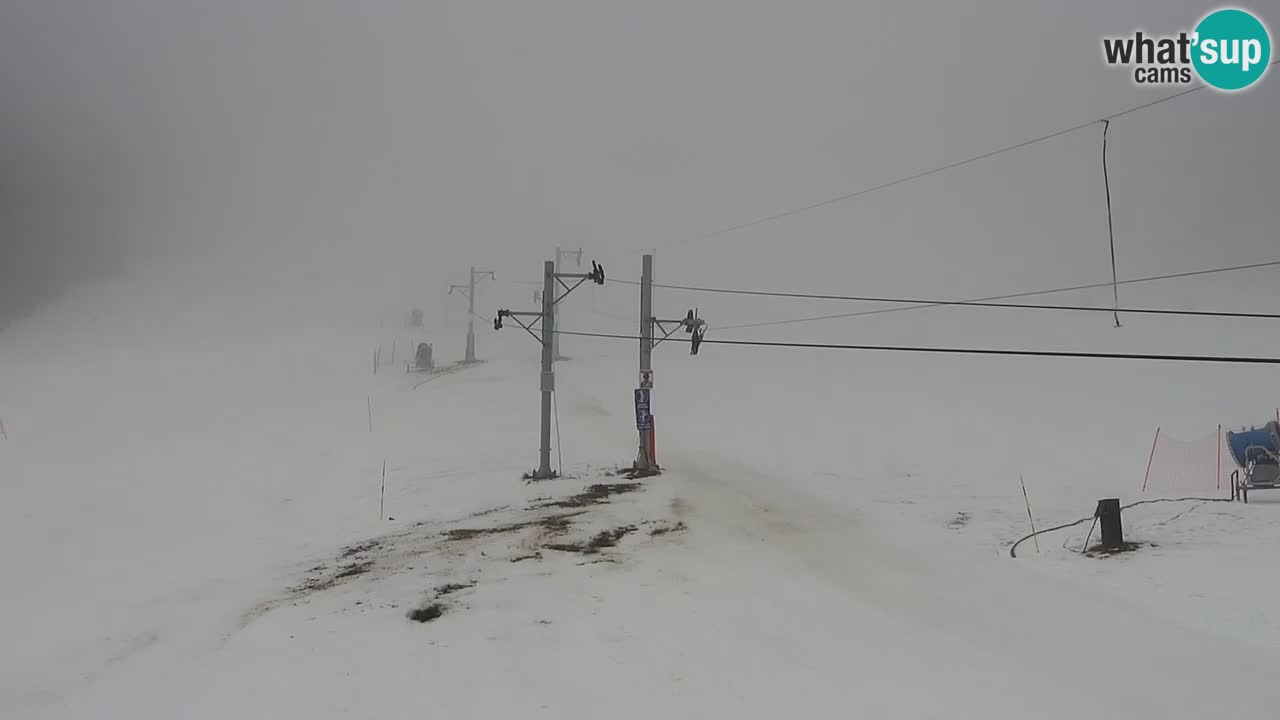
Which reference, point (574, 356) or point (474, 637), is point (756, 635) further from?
point (574, 356)

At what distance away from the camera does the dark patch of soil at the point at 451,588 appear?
1090cm

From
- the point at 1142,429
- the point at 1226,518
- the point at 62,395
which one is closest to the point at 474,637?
the point at 1226,518

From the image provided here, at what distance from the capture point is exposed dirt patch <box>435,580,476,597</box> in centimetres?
1090

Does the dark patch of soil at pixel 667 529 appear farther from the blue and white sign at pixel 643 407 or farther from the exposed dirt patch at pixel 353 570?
the blue and white sign at pixel 643 407

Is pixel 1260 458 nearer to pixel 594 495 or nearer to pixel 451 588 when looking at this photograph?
pixel 594 495

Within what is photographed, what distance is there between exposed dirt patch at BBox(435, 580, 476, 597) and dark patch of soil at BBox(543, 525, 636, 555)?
8.11 ft

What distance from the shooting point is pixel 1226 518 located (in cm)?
1642

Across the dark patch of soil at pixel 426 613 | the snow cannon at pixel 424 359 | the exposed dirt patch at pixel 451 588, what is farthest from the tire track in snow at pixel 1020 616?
the snow cannon at pixel 424 359

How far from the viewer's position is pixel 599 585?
436 inches

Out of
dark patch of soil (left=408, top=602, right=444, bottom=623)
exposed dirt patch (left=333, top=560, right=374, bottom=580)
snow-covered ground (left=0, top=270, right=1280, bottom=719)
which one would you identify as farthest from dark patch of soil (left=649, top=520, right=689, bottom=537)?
exposed dirt patch (left=333, top=560, right=374, bottom=580)

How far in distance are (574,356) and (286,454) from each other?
4808cm

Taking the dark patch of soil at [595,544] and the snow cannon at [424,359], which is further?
the snow cannon at [424,359]

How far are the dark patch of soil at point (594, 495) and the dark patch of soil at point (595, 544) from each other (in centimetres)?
317

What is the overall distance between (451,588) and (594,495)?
8.07 metres
